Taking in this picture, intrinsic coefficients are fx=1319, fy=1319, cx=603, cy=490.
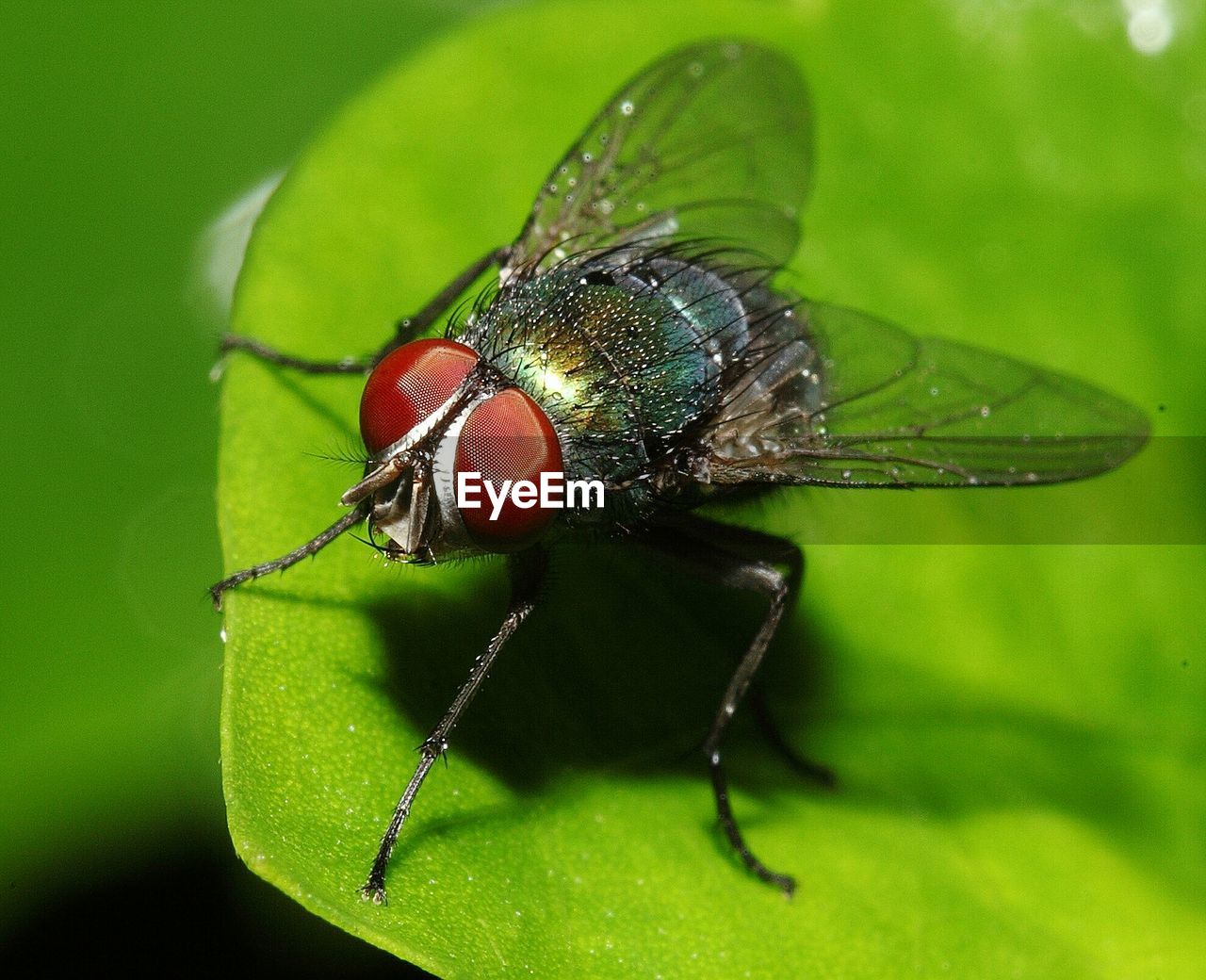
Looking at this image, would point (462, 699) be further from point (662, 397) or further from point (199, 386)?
point (199, 386)

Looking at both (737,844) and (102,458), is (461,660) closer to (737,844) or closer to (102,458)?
(737,844)

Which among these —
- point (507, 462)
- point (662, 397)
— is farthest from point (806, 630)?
point (507, 462)

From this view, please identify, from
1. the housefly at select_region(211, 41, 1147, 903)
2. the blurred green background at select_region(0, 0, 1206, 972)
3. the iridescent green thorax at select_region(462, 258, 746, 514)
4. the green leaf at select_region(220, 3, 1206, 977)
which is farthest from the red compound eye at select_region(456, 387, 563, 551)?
the blurred green background at select_region(0, 0, 1206, 972)

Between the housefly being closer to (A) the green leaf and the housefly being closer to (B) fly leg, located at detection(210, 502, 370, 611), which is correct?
(B) fly leg, located at detection(210, 502, 370, 611)

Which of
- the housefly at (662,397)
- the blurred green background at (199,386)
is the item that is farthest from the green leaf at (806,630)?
the housefly at (662,397)

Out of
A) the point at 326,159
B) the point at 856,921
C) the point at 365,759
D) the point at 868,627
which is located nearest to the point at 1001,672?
the point at 868,627

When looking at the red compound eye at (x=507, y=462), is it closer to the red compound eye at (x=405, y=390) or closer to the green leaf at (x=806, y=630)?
the red compound eye at (x=405, y=390)
